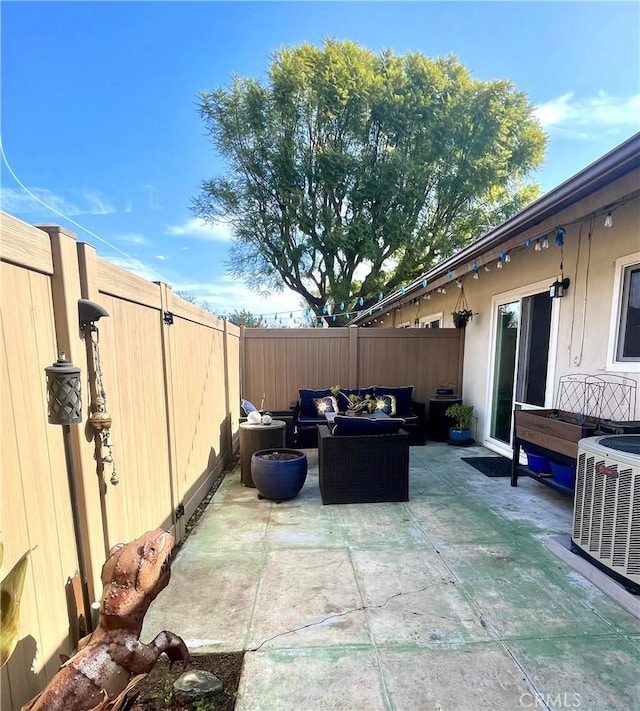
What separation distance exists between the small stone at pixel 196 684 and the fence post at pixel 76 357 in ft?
1.79

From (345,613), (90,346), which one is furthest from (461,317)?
(90,346)

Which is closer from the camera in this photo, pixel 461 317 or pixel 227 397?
pixel 227 397

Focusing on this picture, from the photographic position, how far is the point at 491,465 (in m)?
4.64

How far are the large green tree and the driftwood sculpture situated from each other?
34.5ft

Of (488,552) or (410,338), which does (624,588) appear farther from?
(410,338)

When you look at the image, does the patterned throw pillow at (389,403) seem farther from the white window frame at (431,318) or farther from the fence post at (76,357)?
the fence post at (76,357)

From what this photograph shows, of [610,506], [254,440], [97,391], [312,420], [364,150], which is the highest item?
[364,150]

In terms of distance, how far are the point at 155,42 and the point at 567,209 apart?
183 inches

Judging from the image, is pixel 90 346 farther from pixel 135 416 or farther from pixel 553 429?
pixel 553 429

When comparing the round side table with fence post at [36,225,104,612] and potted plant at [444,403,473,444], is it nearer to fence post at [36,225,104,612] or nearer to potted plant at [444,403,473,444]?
fence post at [36,225,104,612]

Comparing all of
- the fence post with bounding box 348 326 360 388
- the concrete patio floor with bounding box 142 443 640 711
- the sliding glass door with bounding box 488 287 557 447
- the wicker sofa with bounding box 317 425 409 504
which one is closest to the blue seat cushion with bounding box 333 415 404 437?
the wicker sofa with bounding box 317 425 409 504

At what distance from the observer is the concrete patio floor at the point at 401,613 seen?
5.06 feet

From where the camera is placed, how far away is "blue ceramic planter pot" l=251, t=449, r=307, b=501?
11.4 feet

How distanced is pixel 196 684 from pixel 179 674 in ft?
0.52
